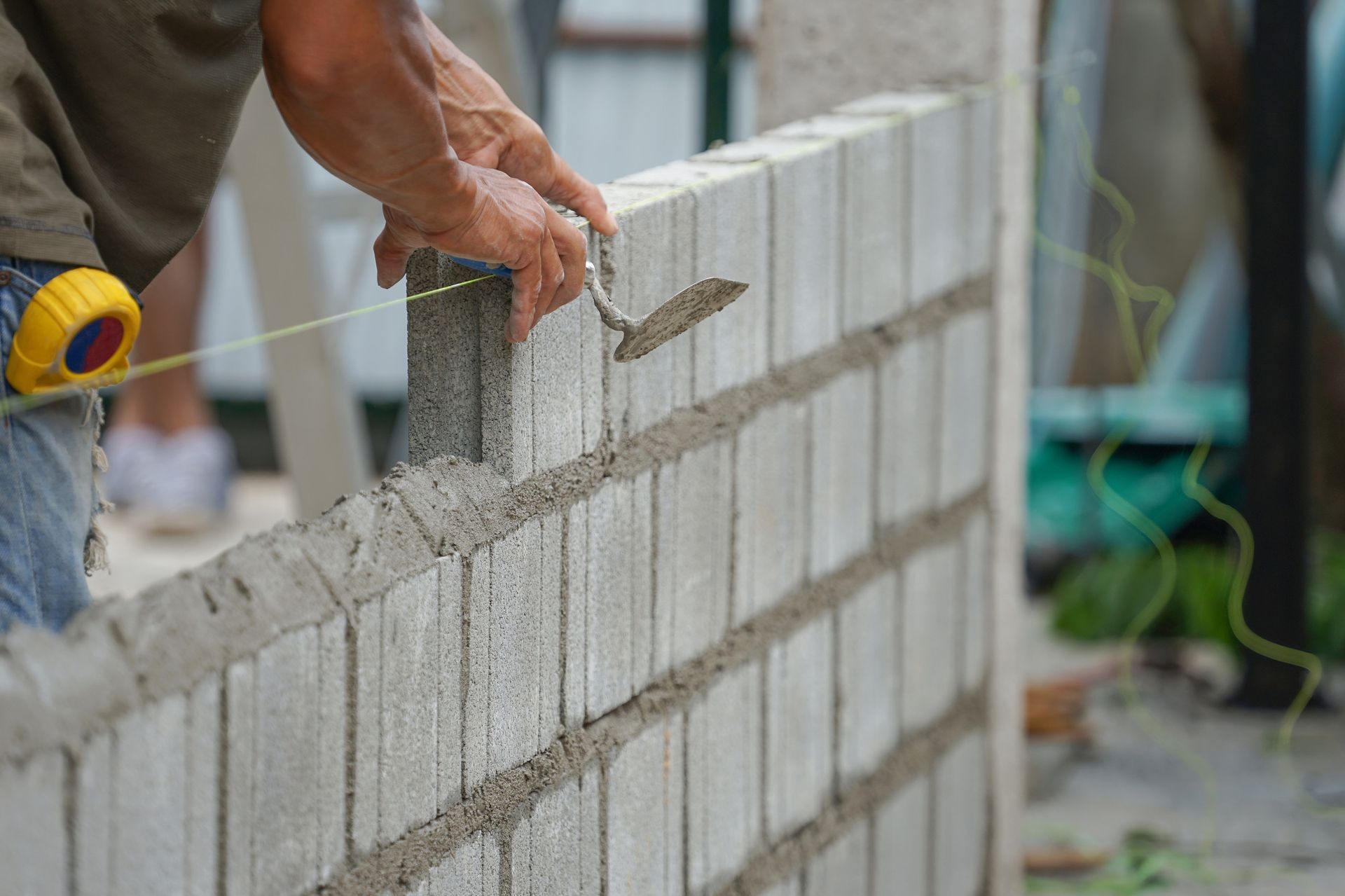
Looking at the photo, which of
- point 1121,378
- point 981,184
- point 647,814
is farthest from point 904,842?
point 1121,378

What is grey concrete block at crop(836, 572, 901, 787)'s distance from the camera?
8.05 ft

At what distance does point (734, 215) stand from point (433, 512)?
0.68 m

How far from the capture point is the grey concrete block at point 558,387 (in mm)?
1708

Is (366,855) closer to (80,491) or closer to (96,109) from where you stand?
(80,491)

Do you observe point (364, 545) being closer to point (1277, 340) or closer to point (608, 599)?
point (608, 599)

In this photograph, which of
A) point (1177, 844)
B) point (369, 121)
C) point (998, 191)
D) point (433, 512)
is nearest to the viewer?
point (369, 121)

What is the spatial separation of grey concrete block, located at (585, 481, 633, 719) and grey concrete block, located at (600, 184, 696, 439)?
0.30 feet

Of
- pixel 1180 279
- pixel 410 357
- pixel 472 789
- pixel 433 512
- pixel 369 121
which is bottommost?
pixel 1180 279

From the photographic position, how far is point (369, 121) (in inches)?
56.2

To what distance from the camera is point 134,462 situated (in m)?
5.83

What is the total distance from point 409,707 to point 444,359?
35 centimetres

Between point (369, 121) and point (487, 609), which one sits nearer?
point (369, 121)

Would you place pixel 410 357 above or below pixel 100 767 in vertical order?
above

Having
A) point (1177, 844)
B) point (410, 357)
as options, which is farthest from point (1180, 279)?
point (410, 357)
